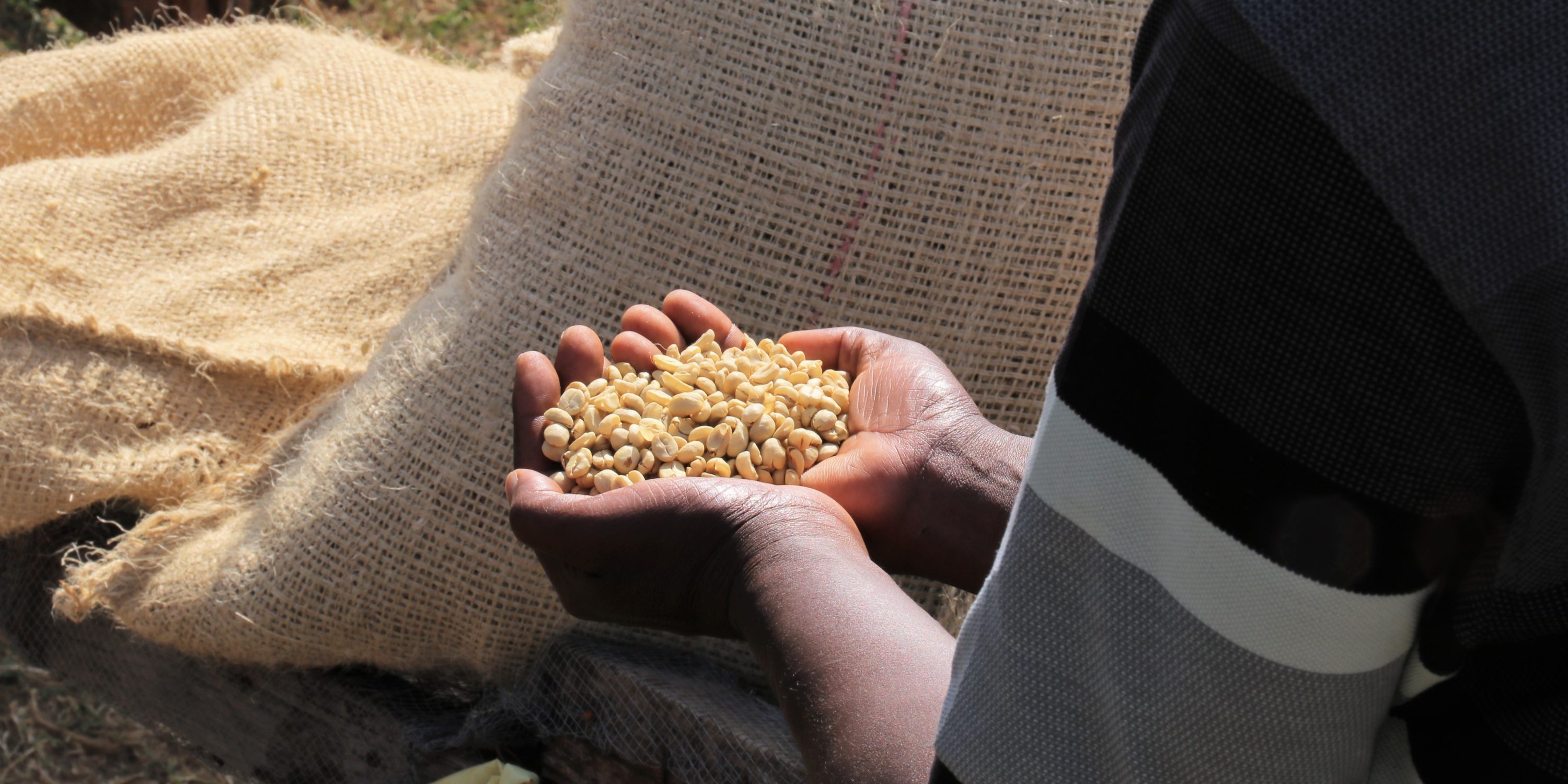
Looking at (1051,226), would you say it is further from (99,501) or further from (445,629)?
(99,501)

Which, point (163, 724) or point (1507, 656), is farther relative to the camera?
point (163, 724)

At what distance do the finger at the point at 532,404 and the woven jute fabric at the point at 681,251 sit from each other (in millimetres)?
186

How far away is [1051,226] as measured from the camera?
1.22 metres

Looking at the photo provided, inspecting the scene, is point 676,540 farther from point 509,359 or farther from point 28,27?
point 28,27

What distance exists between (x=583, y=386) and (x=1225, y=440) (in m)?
0.73

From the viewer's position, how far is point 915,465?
109 centimetres

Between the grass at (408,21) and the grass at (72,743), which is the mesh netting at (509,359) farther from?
the grass at (408,21)

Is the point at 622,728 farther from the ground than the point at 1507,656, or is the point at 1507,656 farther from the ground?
the point at 1507,656

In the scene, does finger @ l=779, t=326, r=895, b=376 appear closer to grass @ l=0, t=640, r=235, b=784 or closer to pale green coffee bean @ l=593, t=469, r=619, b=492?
pale green coffee bean @ l=593, t=469, r=619, b=492

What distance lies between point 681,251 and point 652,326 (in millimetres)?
120

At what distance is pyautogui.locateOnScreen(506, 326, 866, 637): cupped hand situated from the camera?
0.93 m

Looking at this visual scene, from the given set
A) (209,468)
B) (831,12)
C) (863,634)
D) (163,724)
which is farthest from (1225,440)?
(163,724)

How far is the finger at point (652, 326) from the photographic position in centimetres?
116

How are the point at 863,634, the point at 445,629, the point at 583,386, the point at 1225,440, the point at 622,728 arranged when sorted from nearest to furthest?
1. the point at 1225,440
2. the point at 863,634
3. the point at 583,386
4. the point at 622,728
5. the point at 445,629
